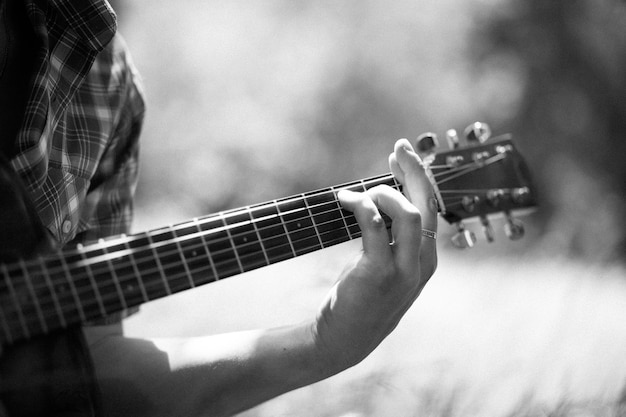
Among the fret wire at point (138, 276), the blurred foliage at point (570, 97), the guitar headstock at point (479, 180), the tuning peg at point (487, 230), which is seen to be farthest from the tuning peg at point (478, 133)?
the blurred foliage at point (570, 97)

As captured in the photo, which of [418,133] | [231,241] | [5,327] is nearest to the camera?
[5,327]

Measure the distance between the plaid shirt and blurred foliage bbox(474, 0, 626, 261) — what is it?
5.38 feet

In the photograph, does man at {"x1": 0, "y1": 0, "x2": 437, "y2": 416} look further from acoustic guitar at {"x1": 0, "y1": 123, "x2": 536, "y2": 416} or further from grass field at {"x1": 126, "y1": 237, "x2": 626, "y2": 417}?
grass field at {"x1": 126, "y1": 237, "x2": 626, "y2": 417}

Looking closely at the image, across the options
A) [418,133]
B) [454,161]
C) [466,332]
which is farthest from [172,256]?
[418,133]

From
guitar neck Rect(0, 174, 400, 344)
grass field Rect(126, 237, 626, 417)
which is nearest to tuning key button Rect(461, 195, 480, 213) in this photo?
guitar neck Rect(0, 174, 400, 344)

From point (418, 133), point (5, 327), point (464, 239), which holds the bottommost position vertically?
point (418, 133)

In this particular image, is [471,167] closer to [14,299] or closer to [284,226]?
[284,226]

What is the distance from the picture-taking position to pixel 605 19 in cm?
225

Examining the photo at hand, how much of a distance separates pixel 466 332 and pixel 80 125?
1081 mm

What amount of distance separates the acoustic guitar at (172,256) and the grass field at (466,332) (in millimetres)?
249

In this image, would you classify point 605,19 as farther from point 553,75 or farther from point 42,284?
point 42,284

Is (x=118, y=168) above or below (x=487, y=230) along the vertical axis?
below

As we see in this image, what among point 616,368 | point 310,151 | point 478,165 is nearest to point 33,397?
point 478,165

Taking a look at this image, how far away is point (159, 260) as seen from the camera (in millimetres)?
641
